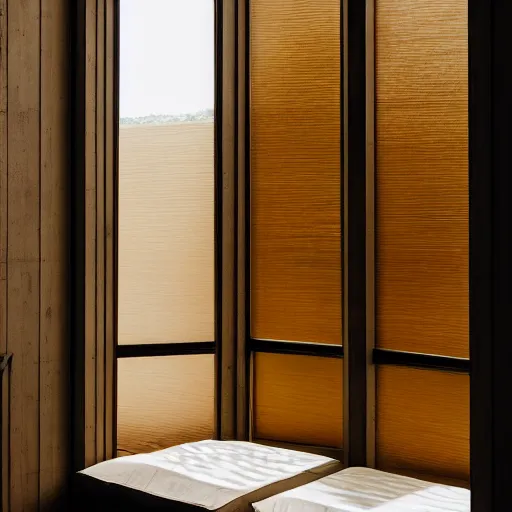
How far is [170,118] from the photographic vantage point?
8.77 ft

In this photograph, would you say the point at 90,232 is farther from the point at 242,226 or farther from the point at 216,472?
the point at 216,472

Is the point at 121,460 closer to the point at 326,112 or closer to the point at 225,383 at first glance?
the point at 225,383

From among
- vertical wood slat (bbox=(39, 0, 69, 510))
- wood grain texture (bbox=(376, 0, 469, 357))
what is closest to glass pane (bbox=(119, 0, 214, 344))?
vertical wood slat (bbox=(39, 0, 69, 510))

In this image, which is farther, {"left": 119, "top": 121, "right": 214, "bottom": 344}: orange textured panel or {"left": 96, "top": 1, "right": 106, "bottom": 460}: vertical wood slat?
{"left": 119, "top": 121, "right": 214, "bottom": 344}: orange textured panel

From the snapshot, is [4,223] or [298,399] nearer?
[4,223]

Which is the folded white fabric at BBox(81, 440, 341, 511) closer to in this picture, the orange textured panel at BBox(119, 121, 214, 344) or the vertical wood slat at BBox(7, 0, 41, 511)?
the vertical wood slat at BBox(7, 0, 41, 511)

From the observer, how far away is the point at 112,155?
2.56 metres

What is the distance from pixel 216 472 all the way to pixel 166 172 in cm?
118

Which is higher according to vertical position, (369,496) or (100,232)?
(100,232)

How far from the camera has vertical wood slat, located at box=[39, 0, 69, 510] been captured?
7.94 feet
